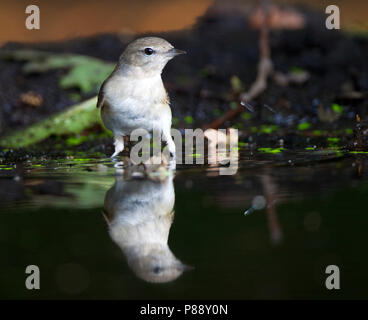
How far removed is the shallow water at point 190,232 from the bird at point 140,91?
896 mm

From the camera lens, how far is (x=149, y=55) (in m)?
5.84

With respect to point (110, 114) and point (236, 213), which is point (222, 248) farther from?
point (110, 114)

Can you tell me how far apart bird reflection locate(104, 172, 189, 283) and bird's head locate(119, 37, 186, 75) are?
5.25 feet

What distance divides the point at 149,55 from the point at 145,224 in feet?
8.95

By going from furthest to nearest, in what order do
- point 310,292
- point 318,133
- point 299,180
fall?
1. point 318,133
2. point 299,180
3. point 310,292

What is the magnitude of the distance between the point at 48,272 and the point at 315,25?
417 inches

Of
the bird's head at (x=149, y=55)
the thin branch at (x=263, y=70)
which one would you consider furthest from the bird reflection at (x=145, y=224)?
the thin branch at (x=263, y=70)

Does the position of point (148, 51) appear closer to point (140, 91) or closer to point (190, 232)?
point (140, 91)

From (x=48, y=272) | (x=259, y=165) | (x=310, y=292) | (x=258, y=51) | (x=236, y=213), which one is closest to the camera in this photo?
(x=310, y=292)

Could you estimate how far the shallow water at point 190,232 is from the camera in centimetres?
255

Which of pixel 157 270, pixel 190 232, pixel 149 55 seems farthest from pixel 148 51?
pixel 157 270

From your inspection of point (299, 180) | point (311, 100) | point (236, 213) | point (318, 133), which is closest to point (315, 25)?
point (311, 100)

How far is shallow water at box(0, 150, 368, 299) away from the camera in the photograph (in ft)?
8.37

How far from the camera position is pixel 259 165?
530 centimetres
